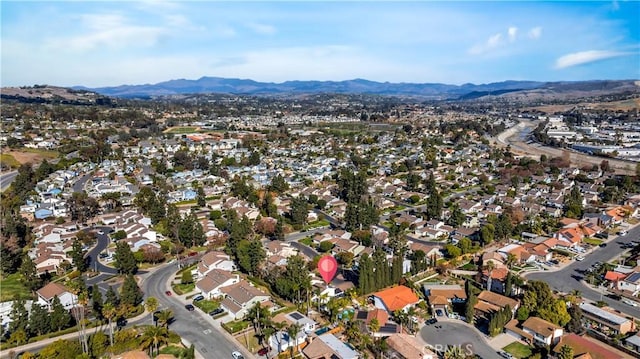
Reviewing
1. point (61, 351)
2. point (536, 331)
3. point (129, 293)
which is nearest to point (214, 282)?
point (129, 293)

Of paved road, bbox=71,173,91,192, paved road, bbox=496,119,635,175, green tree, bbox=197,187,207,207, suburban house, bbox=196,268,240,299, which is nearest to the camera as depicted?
suburban house, bbox=196,268,240,299

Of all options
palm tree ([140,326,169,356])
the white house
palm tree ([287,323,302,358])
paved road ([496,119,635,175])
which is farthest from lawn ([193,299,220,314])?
paved road ([496,119,635,175])

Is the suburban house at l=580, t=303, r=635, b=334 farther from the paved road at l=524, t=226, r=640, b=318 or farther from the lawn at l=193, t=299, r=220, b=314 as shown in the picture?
the lawn at l=193, t=299, r=220, b=314

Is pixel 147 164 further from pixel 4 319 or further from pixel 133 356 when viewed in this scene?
pixel 133 356

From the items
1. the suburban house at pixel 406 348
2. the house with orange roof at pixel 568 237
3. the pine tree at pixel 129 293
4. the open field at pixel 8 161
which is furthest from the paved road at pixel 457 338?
the open field at pixel 8 161

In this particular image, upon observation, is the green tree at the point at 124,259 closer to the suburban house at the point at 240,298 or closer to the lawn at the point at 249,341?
the suburban house at the point at 240,298

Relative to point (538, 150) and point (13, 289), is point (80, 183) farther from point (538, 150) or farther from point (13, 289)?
point (538, 150)
